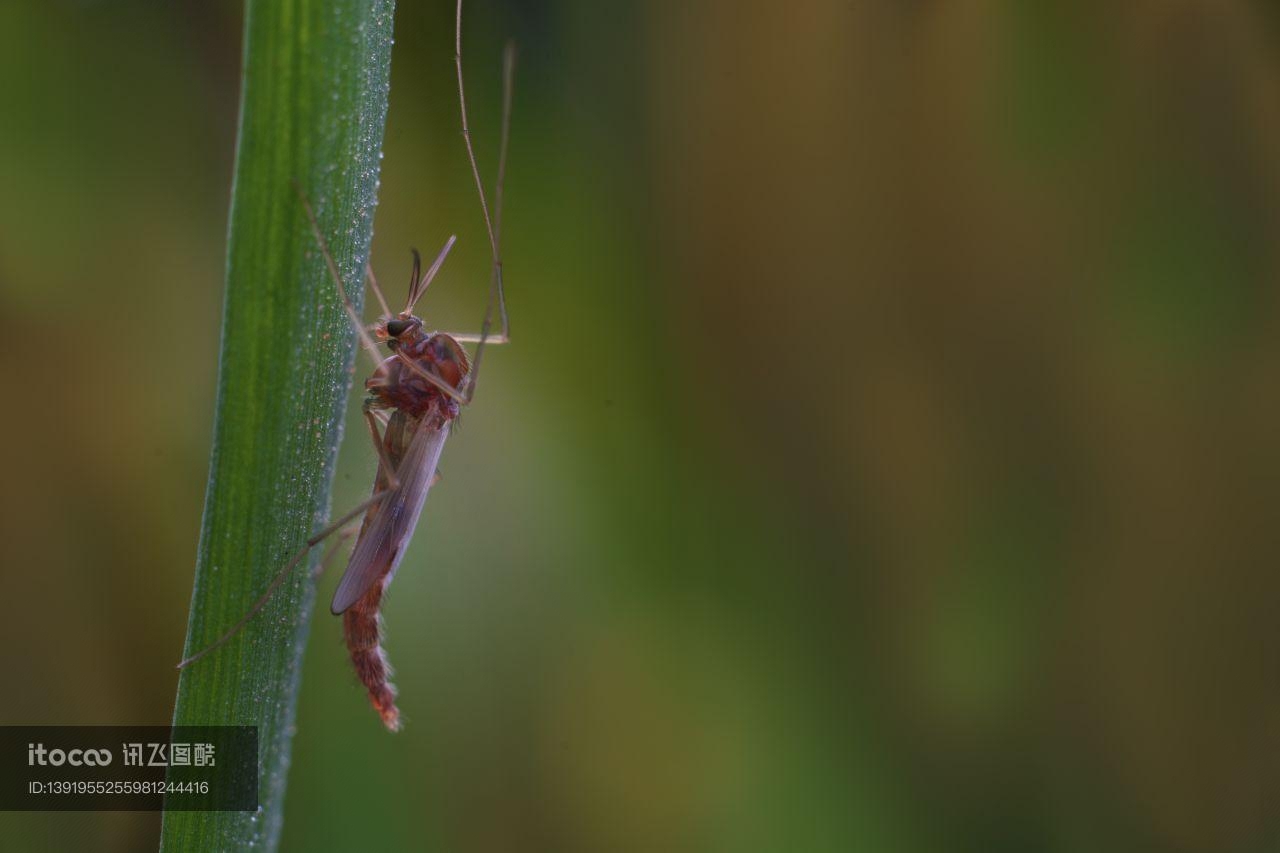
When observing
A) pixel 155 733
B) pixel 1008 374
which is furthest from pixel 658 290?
pixel 155 733

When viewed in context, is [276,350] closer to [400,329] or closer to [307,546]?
[307,546]

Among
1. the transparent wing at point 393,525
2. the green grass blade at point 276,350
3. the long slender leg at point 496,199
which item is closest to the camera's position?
Answer: the green grass blade at point 276,350

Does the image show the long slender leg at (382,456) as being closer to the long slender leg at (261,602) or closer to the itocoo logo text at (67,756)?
the long slender leg at (261,602)

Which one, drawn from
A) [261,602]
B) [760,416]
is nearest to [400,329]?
[261,602]

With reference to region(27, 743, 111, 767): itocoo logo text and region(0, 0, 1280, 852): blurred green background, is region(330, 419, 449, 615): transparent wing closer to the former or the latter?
region(0, 0, 1280, 852): blurred green background

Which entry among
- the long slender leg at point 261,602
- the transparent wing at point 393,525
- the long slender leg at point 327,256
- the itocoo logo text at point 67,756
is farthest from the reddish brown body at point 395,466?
the itocoo logo text at point 67,756

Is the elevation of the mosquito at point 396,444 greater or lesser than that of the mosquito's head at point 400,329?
lesser
